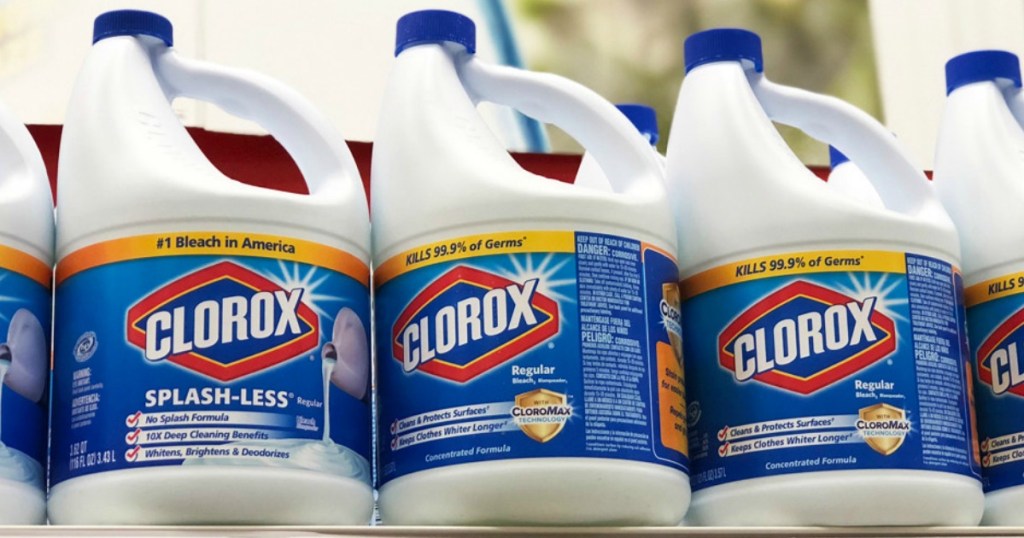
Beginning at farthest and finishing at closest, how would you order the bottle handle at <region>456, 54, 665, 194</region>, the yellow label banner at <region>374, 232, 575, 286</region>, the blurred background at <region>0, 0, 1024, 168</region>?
the blurred background at <region>0, 0, 1024, 168</region> → the bottle handle at <region>456, 54, 665, 194</region> → the yellow label banner at <region>374, 232, 575, 286</region>

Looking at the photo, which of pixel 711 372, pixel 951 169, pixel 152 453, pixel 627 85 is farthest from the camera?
pixel 627 85

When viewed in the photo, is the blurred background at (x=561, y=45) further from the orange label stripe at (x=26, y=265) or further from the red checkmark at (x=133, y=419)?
the red checkmark at (x=133, y=419)

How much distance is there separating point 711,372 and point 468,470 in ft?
0.70

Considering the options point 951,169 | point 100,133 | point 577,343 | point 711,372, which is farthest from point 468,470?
point 951,169

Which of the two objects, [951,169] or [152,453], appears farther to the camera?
[951,169]

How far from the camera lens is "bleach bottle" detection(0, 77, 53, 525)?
896 mm

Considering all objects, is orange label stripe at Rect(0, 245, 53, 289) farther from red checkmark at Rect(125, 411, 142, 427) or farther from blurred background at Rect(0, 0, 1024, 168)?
blurred background at Rect(0, 0, 1024, 168)

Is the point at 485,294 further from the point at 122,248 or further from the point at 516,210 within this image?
the point at 122,248

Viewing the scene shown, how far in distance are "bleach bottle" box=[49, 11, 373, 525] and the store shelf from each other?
0.02 m

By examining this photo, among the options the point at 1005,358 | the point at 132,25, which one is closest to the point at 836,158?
the point at 1005,358

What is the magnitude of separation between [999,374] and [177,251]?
607mm

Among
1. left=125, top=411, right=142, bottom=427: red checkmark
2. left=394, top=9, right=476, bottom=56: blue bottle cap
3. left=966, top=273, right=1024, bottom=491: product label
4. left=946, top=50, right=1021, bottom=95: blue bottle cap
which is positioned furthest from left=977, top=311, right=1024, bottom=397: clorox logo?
left=125, top=411, right=142, bottom=427: red checkmark

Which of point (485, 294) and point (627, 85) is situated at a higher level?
point (627, 85)

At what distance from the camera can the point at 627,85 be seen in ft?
5.36
